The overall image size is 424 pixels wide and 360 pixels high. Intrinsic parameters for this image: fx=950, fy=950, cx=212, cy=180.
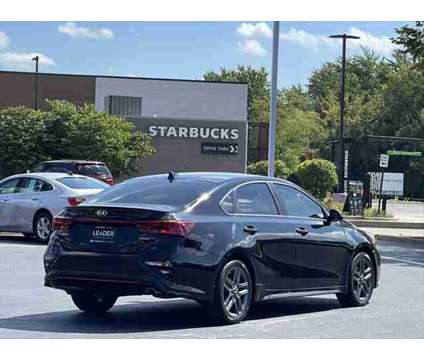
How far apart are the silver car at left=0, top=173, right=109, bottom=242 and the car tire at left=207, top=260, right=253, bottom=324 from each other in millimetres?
8980

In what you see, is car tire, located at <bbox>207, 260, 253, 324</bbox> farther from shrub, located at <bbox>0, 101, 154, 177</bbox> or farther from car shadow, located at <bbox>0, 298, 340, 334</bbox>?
shrub, located at <bbox>0, 101, 154, 177</bbox>

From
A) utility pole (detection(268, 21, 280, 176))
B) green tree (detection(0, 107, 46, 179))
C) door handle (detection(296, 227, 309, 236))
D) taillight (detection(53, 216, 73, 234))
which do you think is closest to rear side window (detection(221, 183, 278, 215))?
door handle (detection(296, 227, 309, 236))

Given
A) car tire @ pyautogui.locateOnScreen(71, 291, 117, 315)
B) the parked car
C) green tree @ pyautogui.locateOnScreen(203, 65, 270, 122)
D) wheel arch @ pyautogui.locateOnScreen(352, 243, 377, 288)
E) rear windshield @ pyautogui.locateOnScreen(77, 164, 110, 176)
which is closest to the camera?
car tire @ pyautogui.locateOnScreen(71, 291, 117, 315)

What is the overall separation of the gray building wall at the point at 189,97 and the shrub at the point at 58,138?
73.6 feet

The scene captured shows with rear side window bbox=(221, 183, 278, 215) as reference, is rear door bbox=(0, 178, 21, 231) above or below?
below

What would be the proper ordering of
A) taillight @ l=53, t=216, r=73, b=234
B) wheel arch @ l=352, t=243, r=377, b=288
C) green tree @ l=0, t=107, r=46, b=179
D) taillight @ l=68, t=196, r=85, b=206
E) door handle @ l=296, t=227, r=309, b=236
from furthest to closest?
green tree @ l=0, t=107, r=46, b=179 → taillight @ l=68, t=196, r=85, b=206 → wheel arch @ l=352, t=243, r=377, b=288 → door handle @ l=296, t=227, r=309, b=236 → taillight @ l=53, t=216, r=73, b=234

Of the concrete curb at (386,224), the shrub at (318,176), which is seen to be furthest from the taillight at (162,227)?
the shrub at (318,176)

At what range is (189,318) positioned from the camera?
10.1m

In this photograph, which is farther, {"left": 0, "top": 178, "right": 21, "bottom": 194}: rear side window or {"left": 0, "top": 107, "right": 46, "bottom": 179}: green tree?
{"left": 0, "top": 107, "right": 46, "bottom": 179}: green tree

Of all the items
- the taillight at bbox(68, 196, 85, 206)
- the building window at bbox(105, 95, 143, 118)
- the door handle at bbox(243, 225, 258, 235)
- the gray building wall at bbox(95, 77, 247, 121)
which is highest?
the gray building wall at bbox(95, 77, 247, 121)

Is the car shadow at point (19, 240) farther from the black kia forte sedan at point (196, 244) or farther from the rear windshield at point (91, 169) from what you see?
the rear windshield at point (91, 169)

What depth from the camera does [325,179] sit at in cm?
3869

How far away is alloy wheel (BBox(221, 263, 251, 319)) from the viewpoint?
30.9ft

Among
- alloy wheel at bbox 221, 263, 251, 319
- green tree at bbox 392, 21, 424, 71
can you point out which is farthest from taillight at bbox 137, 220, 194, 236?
green tree at bbox 392, 21, 424, 71
